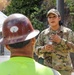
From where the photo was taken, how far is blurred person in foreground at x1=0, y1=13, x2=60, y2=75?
2.21m

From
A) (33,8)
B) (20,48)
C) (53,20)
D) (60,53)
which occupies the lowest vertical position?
(60,53)

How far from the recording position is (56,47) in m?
5.12

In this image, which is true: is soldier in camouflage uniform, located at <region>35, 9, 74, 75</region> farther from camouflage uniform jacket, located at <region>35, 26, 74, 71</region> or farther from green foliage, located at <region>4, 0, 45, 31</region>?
green foliage, located at <region>4, 0, 45, 31</region>

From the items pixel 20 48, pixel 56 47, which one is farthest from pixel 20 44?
pixel 56 47

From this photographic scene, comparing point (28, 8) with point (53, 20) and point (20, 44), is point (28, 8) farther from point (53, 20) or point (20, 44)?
point (20, 44)

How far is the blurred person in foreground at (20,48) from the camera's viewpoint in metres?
2.21

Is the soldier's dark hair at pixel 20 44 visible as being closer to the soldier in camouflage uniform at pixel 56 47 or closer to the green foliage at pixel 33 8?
the soldier in camouflage uniform at pixel 56 47

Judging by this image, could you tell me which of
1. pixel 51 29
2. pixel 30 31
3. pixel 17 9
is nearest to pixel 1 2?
pixel 17 9

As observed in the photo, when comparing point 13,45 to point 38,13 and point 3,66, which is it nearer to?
point 3,66

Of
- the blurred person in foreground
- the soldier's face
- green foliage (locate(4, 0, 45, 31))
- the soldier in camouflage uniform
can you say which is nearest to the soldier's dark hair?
the blurred person in foreground

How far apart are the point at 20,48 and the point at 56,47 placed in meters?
2.86

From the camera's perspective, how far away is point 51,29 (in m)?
5.23

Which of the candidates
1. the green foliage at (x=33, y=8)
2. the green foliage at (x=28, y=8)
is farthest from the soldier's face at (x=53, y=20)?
the green foliage at (x=28, y=8)

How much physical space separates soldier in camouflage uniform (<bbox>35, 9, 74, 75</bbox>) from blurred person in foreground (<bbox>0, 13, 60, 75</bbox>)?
2.71 m
